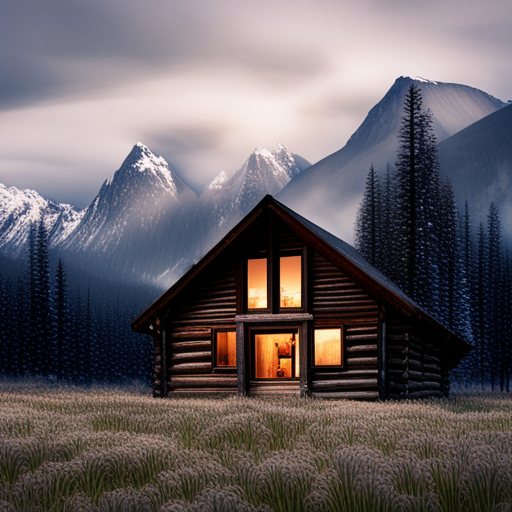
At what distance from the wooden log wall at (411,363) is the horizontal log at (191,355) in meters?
6.71

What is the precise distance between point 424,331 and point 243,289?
256 inches

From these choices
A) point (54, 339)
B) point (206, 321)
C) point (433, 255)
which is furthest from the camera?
point (54, 339)

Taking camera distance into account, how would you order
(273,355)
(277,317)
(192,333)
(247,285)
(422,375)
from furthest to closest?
(273,355)
(192,333)
(422,375)
(247,285)
(277,317)

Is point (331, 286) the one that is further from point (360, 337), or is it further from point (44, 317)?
point (44, 317)

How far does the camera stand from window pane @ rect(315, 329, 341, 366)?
25.5 m

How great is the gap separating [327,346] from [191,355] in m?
5.09

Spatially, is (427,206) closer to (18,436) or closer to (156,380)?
(156,380)

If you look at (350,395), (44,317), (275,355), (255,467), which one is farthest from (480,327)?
(255,467)

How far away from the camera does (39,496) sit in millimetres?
8375

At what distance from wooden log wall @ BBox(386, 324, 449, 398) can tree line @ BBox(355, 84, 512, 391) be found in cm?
1527

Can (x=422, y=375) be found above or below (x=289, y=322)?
below

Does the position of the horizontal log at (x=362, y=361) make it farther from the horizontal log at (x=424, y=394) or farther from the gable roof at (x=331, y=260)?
the gable roof at (x=331, y=260)

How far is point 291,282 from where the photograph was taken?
89.9 ft

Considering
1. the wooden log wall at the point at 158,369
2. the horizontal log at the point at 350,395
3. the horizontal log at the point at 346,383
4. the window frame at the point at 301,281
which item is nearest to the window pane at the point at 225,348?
the wooden log wall at the point at 158,369
